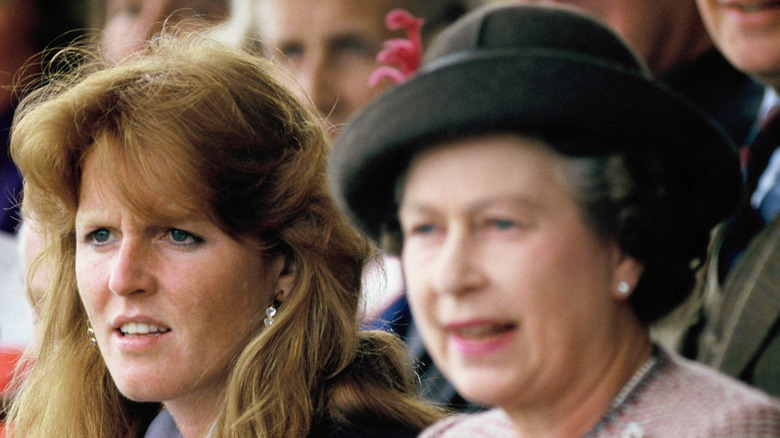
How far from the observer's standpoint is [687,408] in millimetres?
1396

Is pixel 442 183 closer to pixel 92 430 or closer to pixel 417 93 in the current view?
pixel 417 93

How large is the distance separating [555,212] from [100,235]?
1.34 m

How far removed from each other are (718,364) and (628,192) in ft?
2.51

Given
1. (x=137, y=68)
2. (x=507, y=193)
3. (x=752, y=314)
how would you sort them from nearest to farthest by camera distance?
(x=507, y=193), (x=752, y=314), (x=137, y=68)

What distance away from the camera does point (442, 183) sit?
1449mm

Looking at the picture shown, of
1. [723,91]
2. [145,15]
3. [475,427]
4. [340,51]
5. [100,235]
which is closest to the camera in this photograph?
[475,427]

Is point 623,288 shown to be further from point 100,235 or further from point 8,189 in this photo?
point 8,189

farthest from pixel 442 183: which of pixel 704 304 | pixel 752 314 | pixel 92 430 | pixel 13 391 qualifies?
pixel 13 391

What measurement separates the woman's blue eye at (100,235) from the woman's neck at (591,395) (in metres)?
1.24

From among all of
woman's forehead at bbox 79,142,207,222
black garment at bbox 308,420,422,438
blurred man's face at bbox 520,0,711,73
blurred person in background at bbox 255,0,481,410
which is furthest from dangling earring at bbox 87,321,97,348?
blurred man's face at bbox 520,0,711,73

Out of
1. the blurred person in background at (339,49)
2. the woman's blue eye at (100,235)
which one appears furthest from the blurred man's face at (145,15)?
the woman's blue eye at (100,235)

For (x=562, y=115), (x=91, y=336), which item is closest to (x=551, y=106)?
(x=562, y=115)

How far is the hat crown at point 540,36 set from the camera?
1421mm

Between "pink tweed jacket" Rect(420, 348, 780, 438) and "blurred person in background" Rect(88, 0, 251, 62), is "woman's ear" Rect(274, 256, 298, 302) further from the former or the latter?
"blurred person in background" Rect(88, 0, 251, 62)
